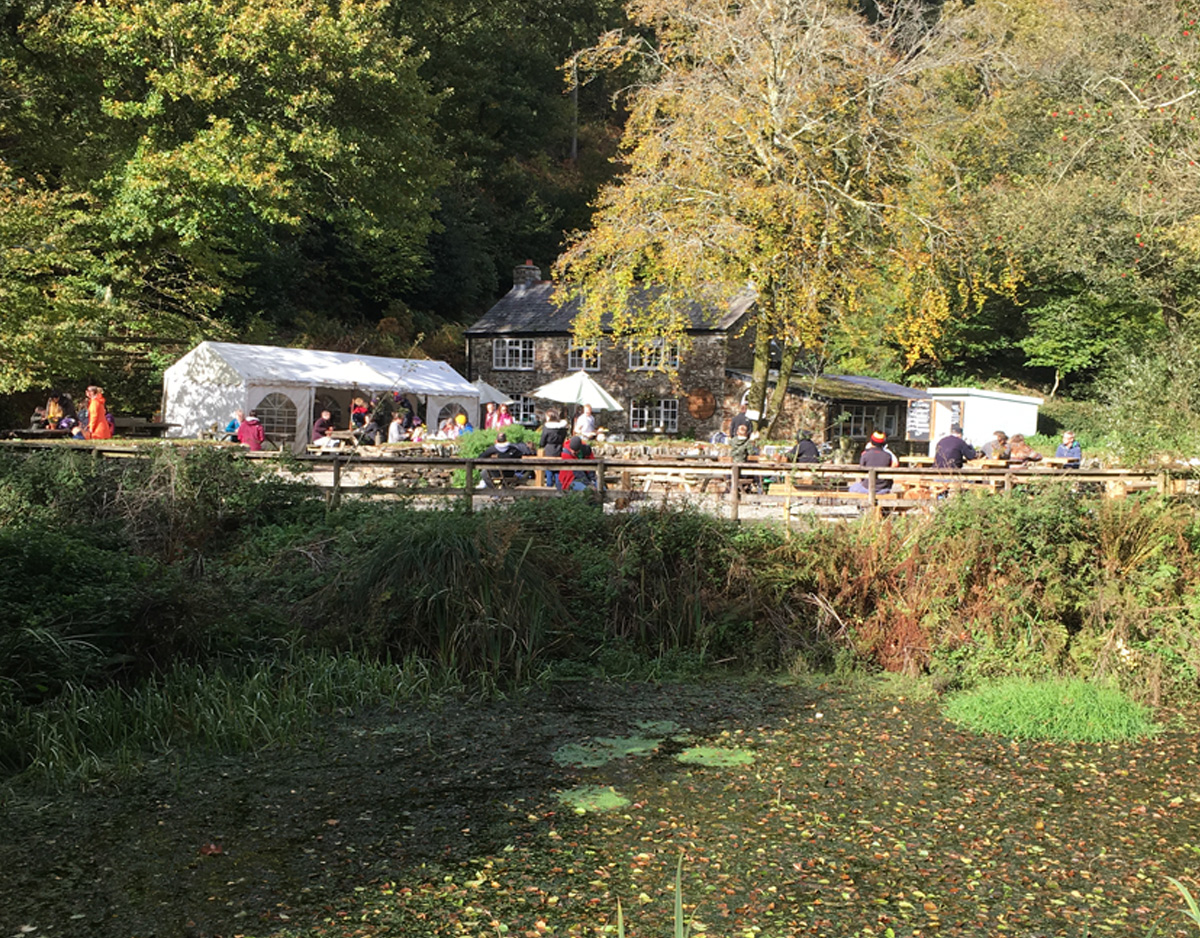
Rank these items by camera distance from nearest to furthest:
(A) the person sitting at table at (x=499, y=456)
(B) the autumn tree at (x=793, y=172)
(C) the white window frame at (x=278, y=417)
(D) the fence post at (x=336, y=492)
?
(D) the fence post at (x=336, y=492)
(A) the person sitting at table at (x=499, y=456)
(B) the autumn tree at (x=793, y=172)
(C) the white window frame at (x=278, y=417)

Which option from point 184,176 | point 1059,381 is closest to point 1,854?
point 184,176

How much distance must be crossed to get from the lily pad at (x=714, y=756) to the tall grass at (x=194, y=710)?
2.11 meters

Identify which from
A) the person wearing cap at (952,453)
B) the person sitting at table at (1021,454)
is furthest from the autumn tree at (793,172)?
the person wearing cap at (952,453)

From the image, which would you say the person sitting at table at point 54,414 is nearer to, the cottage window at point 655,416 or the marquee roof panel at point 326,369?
the marquee roof panel at point 326,369

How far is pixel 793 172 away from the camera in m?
21.3

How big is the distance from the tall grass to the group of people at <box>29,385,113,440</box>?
29.0 feet

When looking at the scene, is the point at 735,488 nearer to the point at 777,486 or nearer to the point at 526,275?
the point at 777,486

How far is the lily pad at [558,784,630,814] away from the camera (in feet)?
20.3

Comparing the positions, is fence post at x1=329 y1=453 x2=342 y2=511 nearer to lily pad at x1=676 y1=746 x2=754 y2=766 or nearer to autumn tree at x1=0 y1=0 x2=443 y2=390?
lily pad at x1=676 y1=746 x2=754 y2=766

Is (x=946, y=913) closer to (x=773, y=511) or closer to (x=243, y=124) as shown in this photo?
(x=773, y=511)

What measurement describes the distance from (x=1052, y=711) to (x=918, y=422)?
3062 cm

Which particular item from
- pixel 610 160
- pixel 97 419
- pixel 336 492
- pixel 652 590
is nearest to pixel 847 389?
pixel 610 160

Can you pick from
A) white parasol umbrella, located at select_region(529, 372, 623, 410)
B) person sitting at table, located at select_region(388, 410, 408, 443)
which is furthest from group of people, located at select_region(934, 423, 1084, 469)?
person sitting at table, located at select_region(388, 410, 408, 443)

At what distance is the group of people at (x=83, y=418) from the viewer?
15.9 meters
